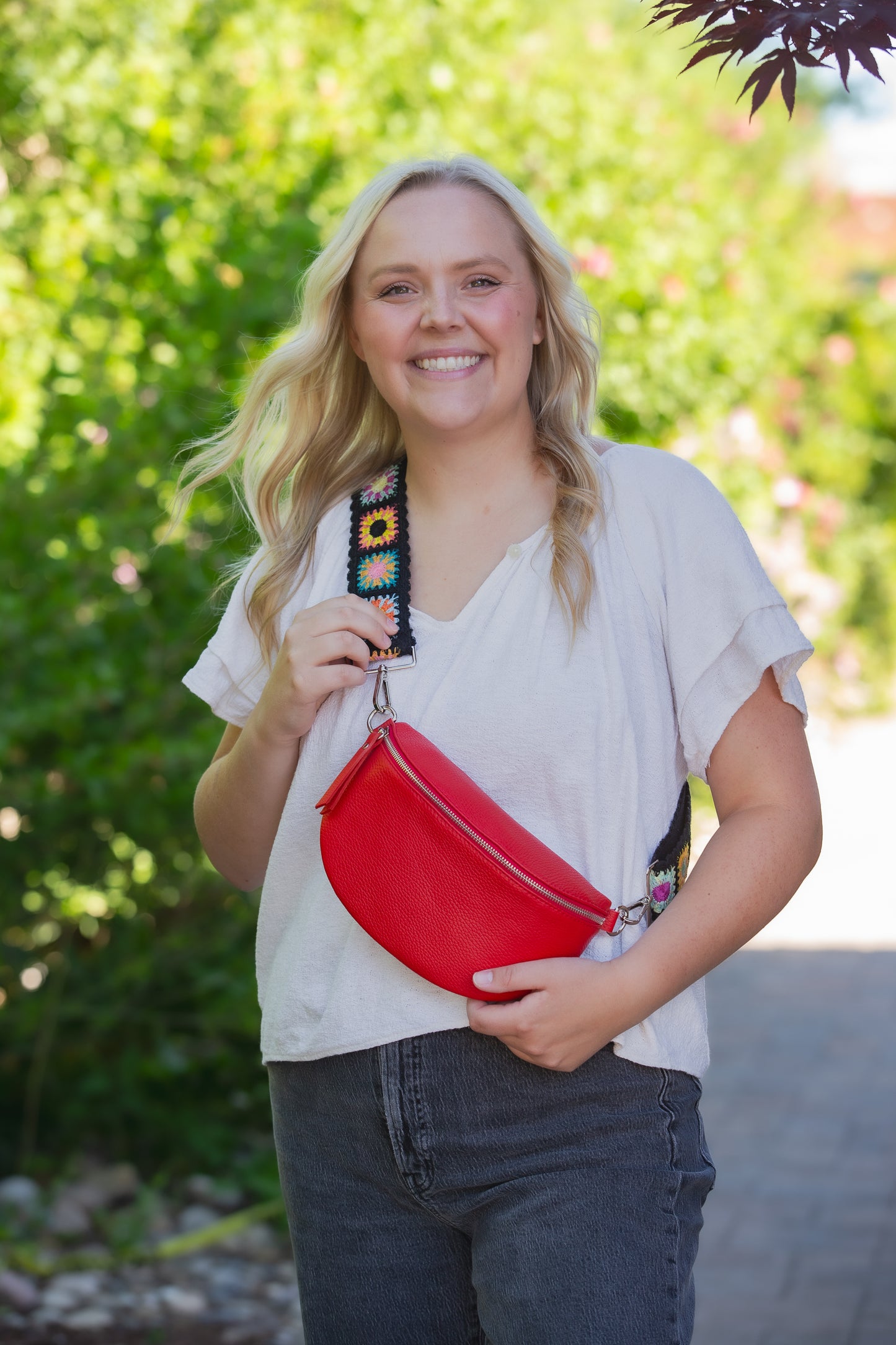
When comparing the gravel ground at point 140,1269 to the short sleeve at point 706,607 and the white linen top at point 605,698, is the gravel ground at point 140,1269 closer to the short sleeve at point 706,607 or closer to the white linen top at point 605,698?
the white linen top at point 605,698

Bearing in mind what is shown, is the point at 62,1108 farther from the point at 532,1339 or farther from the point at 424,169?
the point at 424,169

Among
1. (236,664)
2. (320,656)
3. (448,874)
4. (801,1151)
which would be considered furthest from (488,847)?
(801,1151)

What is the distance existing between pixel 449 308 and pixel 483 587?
13.4 inches

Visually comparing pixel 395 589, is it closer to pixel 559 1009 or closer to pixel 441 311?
pixel 441 311

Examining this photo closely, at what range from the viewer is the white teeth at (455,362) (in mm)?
1718

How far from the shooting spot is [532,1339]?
4.90ft

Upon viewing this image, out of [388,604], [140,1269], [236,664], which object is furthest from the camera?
[140,1269]

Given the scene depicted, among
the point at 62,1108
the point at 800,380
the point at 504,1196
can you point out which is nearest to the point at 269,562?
the point at 504,1196

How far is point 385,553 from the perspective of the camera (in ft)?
5.80

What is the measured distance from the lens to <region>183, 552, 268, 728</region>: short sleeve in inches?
75.1

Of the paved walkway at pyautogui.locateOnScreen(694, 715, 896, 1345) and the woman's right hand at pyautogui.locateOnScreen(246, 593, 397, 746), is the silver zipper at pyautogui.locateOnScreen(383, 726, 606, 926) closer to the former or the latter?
the woman's right hand at pyautogui.locateOnScreen(246, 593, 397, 746)

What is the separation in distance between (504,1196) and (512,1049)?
165 mm

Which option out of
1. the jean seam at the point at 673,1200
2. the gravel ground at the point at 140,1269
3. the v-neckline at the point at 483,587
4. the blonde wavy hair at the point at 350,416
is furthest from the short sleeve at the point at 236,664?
the gravel ground at the point at 140,1269

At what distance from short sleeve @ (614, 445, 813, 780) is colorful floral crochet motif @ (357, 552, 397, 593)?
0.96 ft
